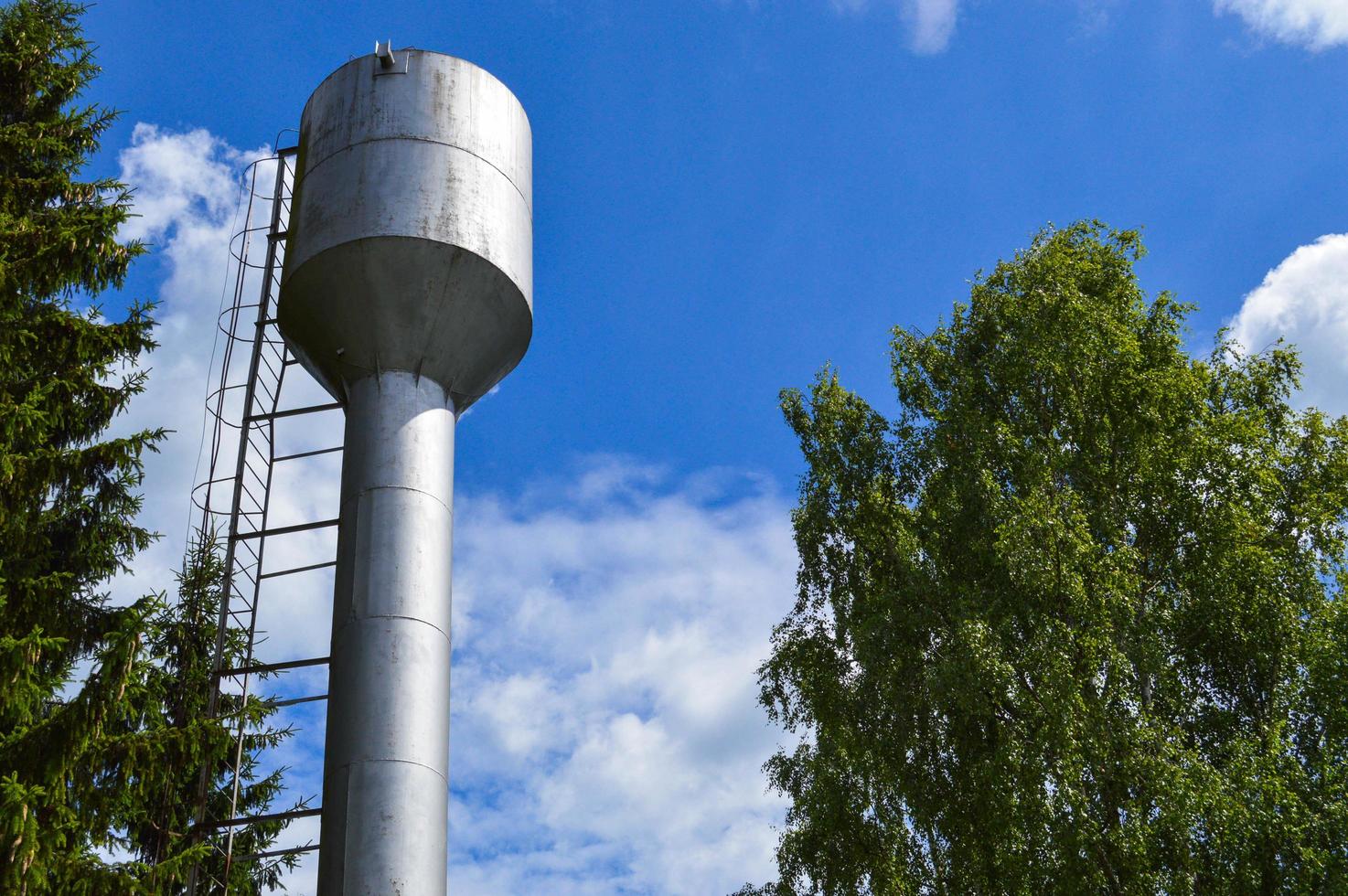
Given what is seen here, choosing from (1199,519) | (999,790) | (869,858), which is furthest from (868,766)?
(1199,519)

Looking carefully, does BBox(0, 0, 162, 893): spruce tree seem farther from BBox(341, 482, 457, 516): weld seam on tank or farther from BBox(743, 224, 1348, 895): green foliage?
BBox(743, 224, 1348, 895): green foliage

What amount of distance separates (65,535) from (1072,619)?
11.9 metres

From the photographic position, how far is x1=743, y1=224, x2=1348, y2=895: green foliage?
46.9 feet

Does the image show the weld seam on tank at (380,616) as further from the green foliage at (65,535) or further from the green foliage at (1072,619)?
the green foliage at (1072,619)

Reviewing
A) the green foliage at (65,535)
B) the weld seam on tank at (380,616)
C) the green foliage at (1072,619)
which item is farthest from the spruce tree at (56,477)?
the green foliage at (1072,619)

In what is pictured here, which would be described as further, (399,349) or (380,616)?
(399,349)

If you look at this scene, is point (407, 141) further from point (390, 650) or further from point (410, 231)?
point (390, 650)

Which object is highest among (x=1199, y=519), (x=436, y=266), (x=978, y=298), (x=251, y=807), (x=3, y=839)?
(x=978, y=298)

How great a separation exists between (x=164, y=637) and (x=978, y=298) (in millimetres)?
13401

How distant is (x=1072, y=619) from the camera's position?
16.4 m

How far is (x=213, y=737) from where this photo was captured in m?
10.5

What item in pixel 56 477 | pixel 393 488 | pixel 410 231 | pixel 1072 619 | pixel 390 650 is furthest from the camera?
pixel 1072 619

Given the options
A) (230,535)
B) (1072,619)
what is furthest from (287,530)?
(1072,619)

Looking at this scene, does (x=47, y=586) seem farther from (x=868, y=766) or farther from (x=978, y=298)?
(x=978, y=298)
